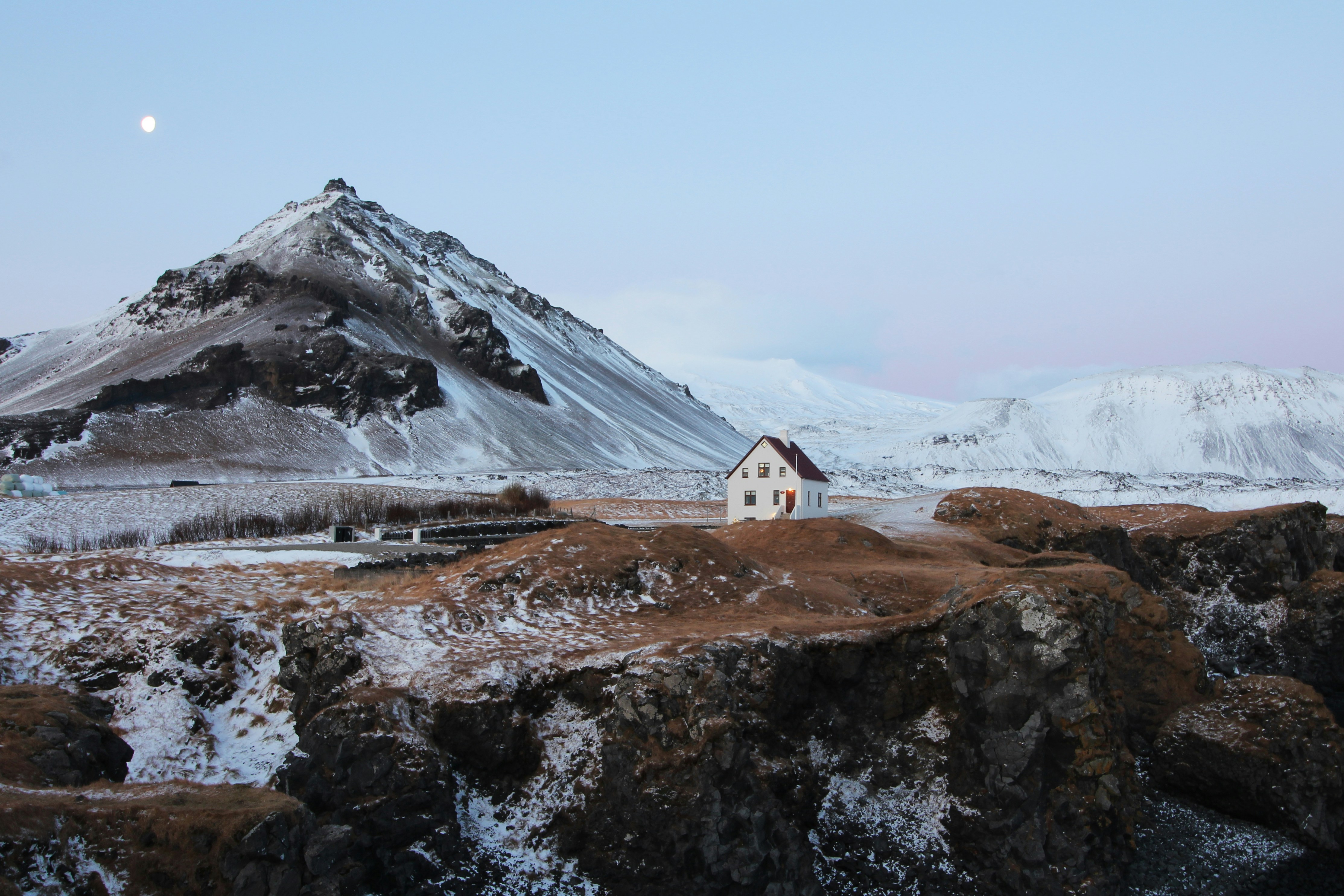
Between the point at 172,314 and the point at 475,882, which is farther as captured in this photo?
the point at 172,314

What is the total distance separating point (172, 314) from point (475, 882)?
132486 millimetres

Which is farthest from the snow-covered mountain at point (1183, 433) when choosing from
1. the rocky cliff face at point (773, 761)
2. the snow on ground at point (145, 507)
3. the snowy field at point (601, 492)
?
the rocky cliff face at point (773, 761)

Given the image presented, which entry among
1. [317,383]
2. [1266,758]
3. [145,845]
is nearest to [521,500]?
[1266,758]

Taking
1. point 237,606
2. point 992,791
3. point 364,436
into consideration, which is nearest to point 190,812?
point 237,606

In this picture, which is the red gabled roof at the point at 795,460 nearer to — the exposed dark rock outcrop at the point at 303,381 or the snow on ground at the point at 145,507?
the snow on ground at the point at 145,507

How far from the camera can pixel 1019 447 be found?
600ft

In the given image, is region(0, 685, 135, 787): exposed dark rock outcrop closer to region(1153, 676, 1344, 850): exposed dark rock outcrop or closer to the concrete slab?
the concrete slab

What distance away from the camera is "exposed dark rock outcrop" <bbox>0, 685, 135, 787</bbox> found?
13914mm

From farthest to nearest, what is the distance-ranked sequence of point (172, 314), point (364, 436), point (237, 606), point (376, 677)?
point (172, 314) → point (364, 436) → point (237, 606) → point (376, 677)

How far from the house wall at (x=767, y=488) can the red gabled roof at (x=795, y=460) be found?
0.16m

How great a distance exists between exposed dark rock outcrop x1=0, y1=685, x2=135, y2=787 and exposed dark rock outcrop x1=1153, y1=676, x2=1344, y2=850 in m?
23.3

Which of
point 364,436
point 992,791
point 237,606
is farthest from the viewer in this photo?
point 364,436

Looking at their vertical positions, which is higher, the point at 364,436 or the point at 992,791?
the point at 364,436

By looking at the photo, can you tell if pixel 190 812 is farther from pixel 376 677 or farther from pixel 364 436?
pixel 364 436
